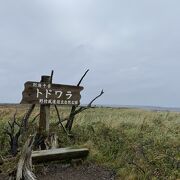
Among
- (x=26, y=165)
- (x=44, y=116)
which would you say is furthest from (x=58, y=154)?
(x=26, y=165)

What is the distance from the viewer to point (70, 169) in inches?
358

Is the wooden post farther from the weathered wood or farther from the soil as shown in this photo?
the soil

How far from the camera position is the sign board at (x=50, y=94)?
9.38m

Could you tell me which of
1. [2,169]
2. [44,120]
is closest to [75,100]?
[44,120]

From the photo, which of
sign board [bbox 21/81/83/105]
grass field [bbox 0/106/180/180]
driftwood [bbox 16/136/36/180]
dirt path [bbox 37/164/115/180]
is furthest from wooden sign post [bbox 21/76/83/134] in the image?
driftwood [bbox 16/136/36/180]

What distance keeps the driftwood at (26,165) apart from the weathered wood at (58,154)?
0.94m

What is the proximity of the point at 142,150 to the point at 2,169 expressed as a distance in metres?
3.42

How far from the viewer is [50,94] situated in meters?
9.86

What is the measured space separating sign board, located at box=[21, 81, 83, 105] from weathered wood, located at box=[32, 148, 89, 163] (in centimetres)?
136

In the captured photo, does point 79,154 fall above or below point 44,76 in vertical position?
below

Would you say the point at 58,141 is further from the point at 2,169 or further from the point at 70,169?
the point at 2,169

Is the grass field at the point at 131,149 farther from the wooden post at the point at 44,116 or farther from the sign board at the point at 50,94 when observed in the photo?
the sign board at the point at 50,94

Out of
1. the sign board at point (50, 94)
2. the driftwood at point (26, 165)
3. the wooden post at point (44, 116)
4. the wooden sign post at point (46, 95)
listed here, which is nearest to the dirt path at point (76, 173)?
the driftwood at point (26, 165)

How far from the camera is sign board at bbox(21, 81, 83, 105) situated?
9.38m
